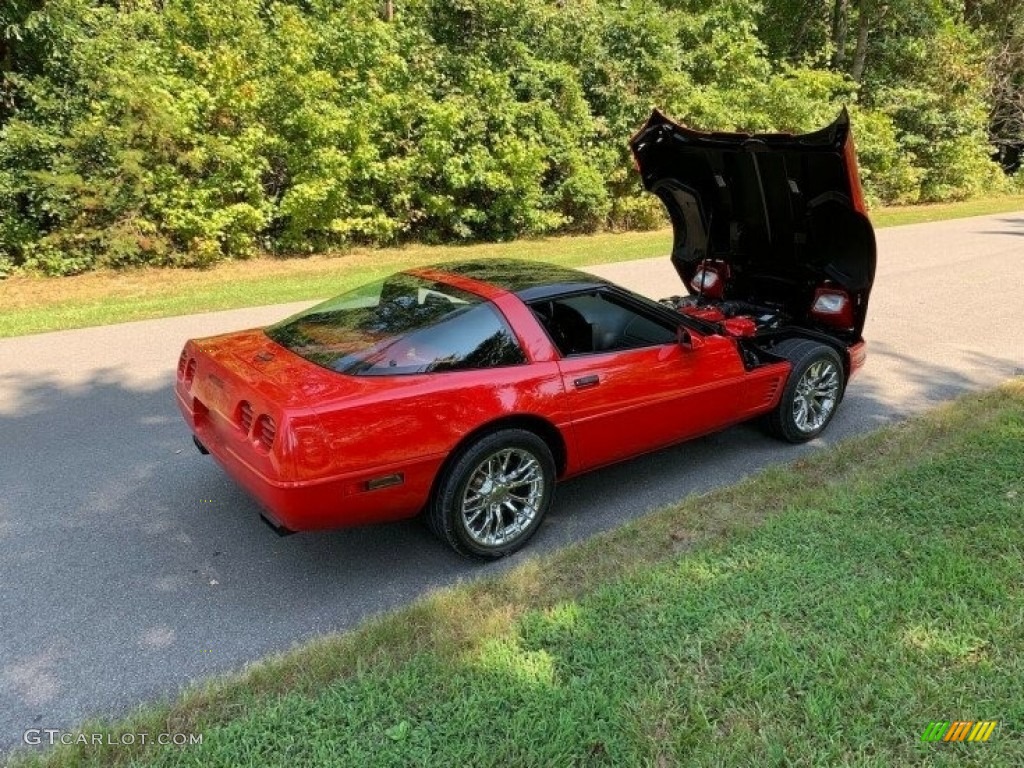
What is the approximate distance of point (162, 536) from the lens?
3.80 meters

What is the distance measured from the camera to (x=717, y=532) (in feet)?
12.3

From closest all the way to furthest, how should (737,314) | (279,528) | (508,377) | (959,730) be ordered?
(959,730) → (279,528) → (508,377) → (737,314)

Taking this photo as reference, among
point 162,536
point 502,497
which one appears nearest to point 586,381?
point 502,497

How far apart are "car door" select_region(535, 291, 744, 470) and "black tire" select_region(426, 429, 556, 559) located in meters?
0.31

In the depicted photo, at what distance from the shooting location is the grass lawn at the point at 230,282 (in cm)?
922

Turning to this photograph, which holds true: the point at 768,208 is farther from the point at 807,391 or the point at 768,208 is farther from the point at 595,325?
the point at 595,325

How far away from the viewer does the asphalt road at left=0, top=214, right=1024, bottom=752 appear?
2924 millimetres

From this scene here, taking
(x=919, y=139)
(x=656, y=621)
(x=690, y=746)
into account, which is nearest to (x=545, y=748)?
(x=690, y=746)

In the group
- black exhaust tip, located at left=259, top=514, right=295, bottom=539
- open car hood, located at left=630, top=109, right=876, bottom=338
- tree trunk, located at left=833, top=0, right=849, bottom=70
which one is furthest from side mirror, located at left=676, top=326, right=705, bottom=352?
tree trunk, located at left=833, top=0, right=849, bottom=70

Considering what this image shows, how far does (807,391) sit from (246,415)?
3747 mm

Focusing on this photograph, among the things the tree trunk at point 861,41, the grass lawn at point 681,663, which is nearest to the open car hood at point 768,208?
the grass lawn at point 681,663

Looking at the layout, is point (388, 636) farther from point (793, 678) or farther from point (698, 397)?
point (698, 397)

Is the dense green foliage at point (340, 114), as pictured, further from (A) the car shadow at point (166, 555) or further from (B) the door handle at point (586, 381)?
(B) the door handle at point (586, 381)

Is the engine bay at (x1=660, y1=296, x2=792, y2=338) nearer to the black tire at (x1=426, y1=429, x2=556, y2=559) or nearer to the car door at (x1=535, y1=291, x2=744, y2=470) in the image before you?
the car door at (x1=535, y1=291, x2=744, y2=470)
